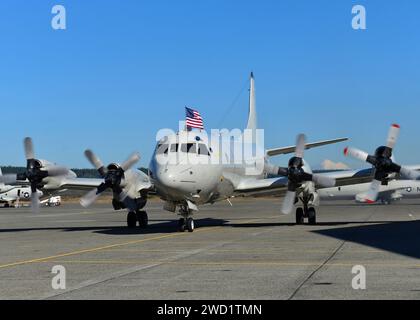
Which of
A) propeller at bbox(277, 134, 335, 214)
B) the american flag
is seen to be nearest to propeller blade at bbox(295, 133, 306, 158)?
propeller at bbox(277, 134, 335, 214)

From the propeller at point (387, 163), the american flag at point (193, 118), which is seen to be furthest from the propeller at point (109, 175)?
the american flag at point (193, 118)

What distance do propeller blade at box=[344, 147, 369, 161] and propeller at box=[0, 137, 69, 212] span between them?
13.5 metres

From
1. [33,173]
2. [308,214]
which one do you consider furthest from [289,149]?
[33,173]

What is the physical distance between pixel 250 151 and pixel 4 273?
1959cm

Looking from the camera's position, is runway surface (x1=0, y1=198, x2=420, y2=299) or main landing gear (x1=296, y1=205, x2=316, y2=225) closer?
runway surface (x1=0, y1=198, x2=420, y2=299)

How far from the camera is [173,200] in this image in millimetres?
24500

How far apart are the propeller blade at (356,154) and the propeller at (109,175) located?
9397 millimetres

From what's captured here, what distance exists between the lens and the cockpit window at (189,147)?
968 inches

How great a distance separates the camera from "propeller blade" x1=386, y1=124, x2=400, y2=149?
2636cm

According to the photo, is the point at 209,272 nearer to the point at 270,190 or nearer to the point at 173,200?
the point at 173,200

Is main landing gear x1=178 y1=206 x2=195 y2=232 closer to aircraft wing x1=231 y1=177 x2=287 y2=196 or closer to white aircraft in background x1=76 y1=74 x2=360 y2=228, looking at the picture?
white aircraft in background x1=76 y1=74 x2=360 y2=228
